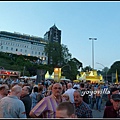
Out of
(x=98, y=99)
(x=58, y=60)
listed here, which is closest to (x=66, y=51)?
(x=58, y=60)

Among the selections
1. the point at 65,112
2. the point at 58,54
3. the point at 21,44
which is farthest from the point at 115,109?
the point at 21,44

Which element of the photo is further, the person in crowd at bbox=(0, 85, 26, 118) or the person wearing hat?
the person in crowd at bbox=(0, 85, 26, 118)

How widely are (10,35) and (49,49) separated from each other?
47.2 meters

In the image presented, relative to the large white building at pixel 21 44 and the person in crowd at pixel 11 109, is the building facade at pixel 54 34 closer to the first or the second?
the large white building at pixel 21 44

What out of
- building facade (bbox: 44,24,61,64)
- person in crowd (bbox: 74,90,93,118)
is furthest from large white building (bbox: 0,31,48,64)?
person in crowd (bbox: 74,90,93,118)

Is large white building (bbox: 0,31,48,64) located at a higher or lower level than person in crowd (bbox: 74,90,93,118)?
higher

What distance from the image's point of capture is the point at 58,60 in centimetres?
8531

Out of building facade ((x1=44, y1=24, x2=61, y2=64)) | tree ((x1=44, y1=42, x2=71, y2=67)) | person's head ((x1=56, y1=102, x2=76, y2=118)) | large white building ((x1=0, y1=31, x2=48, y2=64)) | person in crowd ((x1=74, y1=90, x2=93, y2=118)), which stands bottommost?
person in crowd ((x1=74, y1=90, x2=93, y2=118))

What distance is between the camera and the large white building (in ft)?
395

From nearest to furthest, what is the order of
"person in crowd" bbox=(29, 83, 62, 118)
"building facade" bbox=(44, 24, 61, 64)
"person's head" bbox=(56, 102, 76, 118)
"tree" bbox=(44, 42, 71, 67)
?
"person's head" bbox=(56, 102, 76, 118), "person in crowd" bbox=(29, 83, 62, 118), "tree" bbox=(44, 42, 71, 67), "building facade" bbox=(44, 24, 61, 64)

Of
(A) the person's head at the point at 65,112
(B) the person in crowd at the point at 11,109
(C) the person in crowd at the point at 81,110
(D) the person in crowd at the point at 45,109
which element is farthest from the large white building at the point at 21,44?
(A) the person's head at the point at 65,112

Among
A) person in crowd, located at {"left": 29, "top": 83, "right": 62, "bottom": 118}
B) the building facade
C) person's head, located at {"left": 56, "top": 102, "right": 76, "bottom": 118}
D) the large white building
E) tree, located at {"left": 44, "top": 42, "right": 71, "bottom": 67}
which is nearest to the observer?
person's head, located at {"left": 56, "top": 102, "right": 76, "bottom": 118}

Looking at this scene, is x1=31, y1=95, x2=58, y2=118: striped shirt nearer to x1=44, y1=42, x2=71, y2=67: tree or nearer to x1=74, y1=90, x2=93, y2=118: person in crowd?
x1=74, y1=90, x2=93, y2=118: person in crowd

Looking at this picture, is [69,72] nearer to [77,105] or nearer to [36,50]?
[36,50]
